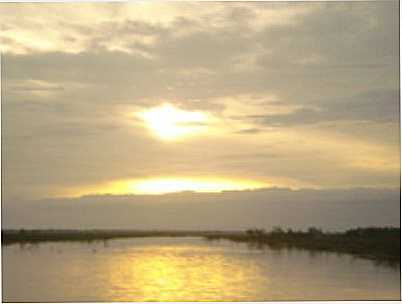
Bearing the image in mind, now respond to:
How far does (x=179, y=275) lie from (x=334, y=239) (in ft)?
2.65

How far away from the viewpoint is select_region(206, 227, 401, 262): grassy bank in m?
5.68

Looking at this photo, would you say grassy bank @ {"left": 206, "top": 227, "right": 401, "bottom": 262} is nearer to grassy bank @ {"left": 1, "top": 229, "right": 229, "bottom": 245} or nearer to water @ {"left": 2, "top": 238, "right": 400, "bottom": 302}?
water @ {"left": 2, "top": 238, "right": 400, "bottom": 302}

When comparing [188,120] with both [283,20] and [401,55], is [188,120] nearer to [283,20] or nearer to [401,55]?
[283,20]

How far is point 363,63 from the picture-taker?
563 centimetres

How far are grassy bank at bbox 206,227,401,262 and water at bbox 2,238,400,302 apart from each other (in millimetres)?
48

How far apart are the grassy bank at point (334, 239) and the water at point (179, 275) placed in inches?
1.9

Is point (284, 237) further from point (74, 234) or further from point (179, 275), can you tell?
point (74, 234)

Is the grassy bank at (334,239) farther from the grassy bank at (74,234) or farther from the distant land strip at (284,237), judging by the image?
the grassy bank at (74,234)

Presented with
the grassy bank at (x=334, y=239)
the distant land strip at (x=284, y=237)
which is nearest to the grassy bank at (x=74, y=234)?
the distant land strip at (x=284, y=237)

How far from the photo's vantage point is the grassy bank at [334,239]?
5.68 meters

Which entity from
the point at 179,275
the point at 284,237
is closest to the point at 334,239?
the point at 284,237

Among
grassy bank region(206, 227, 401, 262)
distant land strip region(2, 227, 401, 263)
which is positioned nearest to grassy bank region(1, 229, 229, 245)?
distant land strip region(2, 227, 401, 263)

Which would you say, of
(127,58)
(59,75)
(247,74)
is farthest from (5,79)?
(247,74)

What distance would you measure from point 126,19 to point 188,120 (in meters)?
0.60
